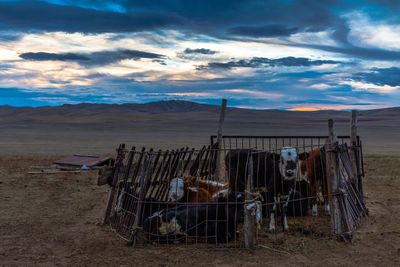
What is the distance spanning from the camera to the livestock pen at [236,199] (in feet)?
27.2

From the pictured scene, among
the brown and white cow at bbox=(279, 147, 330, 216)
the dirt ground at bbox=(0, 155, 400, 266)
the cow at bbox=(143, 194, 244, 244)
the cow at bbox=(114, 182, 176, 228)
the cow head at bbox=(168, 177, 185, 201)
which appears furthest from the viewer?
the brown and white cow at bbox=(279, 147, 330, 216)

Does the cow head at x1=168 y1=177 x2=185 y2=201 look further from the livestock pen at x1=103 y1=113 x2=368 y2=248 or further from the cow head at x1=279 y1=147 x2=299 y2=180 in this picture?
the cow head at x1=279 y1=147 x2=299 y2=180

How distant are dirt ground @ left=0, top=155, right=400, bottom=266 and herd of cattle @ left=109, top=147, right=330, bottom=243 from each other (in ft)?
1.11

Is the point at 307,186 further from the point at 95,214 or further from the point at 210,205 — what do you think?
the point at 95,214

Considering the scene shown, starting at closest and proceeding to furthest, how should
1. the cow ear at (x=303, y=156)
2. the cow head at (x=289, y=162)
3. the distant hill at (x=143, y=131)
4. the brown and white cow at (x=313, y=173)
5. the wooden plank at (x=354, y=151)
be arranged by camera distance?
the cow head at (x=289, y=162) < the brown and white cow at (x=313, y=173) < the wooden plank at (x=354, y=151) < the cow ear at (x=303, y=156) < the distant hill at (x=143, y=131)

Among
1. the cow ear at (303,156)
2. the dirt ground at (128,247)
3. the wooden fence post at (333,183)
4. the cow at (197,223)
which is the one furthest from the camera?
the cow ear at (303,156)

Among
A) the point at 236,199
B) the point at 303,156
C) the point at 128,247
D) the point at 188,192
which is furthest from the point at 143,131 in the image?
the point at 128,247

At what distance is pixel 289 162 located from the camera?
962 cm

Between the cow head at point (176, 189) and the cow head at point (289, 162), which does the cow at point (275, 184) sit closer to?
the cow head at point (289, 162)

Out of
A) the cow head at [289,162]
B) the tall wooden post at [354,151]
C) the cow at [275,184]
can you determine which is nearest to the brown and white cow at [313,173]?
the cow at [275,184]

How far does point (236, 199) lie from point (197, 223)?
0.77 m

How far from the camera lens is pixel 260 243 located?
8359mm

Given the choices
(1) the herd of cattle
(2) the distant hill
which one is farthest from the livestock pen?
(2) the distant hill

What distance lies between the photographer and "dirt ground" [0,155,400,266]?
752 cm
